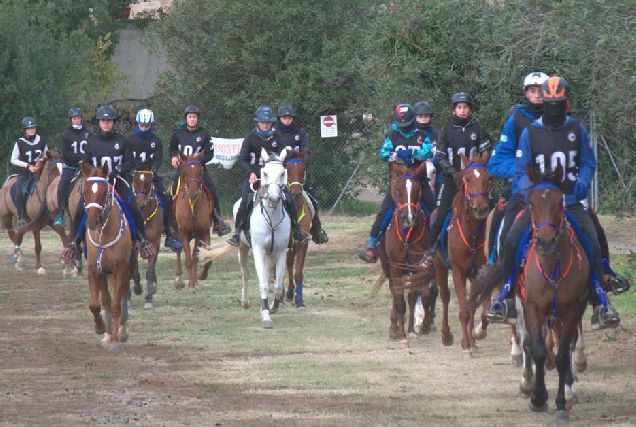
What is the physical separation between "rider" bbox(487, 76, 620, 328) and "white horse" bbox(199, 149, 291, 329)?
5.54 m

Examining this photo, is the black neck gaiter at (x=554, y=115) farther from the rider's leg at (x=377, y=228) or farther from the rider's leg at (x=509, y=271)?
the rider's leg at (x=377, y=228)

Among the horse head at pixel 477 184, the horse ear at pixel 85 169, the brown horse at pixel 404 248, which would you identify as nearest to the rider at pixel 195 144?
the brown horse at pixel 404 248

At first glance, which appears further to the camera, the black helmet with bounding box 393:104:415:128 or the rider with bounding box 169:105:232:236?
the rider with bounding box 169:105:232:236

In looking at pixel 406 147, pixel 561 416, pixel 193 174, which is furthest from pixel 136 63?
pixel 561 416

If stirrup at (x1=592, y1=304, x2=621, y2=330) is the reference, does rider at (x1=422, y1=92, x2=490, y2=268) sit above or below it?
above

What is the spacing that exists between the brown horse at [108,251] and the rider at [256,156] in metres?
2.63

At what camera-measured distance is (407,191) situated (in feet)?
41.7

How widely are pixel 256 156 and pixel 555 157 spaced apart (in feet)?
24.3

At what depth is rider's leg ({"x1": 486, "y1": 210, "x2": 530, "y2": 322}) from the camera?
9141mm

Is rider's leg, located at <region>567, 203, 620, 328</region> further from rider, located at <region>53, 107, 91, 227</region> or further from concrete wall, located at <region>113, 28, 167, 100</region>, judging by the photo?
concrete wall, located at <region>113, 28, 167, 100</region>

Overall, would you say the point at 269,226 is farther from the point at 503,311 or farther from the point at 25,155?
the point at 25,155

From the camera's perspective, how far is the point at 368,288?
1881 cm

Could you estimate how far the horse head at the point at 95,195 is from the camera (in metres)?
12.1

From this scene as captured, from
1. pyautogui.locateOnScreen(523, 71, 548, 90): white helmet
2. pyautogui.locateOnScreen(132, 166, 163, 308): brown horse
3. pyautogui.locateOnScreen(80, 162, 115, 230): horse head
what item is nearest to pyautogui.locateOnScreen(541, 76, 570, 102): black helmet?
pyautogui.locateOnScreen(523, 71, 548, 90): white helmet
